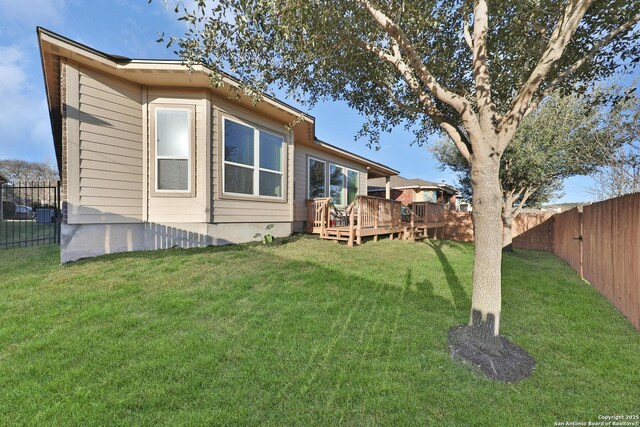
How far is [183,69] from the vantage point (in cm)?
553

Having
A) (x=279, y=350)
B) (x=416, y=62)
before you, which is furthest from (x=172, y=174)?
(x=416, y=62)

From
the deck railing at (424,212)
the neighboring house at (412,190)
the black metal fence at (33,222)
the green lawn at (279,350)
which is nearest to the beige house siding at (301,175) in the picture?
the deck railing at (424,212)

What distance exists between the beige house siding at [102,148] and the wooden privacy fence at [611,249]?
326 inches

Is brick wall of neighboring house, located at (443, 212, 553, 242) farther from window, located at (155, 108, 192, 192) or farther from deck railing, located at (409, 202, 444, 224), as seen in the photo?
window, located at (155, 108, 192, 192)

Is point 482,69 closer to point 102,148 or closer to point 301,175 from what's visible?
point 102,148

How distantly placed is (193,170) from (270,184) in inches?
89.2

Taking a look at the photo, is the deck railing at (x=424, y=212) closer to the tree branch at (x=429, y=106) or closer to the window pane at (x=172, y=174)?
the tree branch at (x=429, y=106)

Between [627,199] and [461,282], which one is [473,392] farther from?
[627,199]

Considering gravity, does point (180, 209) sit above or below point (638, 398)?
above

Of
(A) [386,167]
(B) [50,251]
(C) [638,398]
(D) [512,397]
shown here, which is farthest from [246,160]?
(A) [386,167]

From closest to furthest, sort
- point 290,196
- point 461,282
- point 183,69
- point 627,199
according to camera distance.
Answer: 1. point 627,199
2. point 461,282
3. point 183,69
4. point 290,196

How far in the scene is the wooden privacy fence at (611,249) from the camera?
3.65 meters

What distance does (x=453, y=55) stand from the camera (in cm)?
524

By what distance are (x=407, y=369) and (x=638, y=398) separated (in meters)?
1.72
